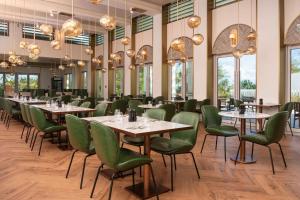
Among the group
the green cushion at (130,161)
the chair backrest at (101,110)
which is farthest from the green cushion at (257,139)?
the chair backrest at (101,110)

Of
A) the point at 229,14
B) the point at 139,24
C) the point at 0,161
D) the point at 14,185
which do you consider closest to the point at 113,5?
the point at 139,24

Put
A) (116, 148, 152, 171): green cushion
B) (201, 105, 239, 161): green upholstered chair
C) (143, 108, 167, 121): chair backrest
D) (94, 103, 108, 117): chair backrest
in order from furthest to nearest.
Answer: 1. (94, 103, 108, 117): chair backrest
2. (201, 105, 239, 161): green upholstered chair
3. (143, 108, 167, 121): chair backrest
4. (116, 148, 152, 171): green cushion

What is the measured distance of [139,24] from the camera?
11992 mm

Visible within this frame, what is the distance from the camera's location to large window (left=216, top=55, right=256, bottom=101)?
8047mm

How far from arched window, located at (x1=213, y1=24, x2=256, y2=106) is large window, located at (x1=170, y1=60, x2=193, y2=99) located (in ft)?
3.46

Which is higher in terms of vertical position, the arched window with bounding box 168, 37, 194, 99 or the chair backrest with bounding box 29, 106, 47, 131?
the arched window with bounding box 168, 37, 194, 99

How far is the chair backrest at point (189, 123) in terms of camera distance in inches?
133

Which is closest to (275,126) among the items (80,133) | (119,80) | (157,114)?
(157,114)

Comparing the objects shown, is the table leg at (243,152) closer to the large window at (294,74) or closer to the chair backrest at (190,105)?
the chair backrest at (190,105)

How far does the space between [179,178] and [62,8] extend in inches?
331

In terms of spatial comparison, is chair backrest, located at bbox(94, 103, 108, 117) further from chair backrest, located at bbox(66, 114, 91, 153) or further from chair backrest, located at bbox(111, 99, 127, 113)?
chair backrest, located at bbox(66, 114, 91, 153)

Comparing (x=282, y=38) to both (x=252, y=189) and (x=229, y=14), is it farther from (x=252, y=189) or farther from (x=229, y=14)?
(x=252, y=189)

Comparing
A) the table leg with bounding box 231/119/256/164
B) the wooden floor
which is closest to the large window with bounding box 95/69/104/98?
the wooden floor

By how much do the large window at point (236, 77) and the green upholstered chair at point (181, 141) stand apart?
5.00 metres
